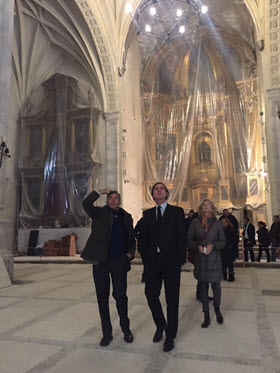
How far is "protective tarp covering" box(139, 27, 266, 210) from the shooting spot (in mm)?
15836

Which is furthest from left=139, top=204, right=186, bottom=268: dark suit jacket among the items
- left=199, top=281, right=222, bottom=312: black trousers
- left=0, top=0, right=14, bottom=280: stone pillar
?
left=0, top=0, right=14, bottom=280: stone pillar

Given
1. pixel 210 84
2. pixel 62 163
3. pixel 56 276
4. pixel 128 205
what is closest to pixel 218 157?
pixel 210 84

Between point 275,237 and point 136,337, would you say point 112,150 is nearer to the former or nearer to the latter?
point 275,237

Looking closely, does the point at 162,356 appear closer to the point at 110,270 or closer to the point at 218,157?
the point at 110,270

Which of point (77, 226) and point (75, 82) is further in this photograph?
point (75, 82)

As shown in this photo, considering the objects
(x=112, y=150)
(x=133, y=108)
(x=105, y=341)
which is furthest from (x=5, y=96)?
(x=133, y=108)

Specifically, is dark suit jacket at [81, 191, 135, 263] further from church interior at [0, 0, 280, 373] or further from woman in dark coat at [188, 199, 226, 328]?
church interior at [0, 0, 280, 373]

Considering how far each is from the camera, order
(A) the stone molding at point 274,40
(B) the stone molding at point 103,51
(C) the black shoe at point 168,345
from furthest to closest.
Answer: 1. (B) the stone molding at point 103,51
2. (A) the stone molding at point 274,40
3. (C) the black shoe at point 168,345

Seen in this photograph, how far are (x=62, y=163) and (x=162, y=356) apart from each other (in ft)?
43.0

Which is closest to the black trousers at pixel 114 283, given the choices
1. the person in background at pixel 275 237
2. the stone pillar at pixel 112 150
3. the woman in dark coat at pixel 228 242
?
the woman in dark coat at pixel 228 242

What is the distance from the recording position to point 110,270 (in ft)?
9.20

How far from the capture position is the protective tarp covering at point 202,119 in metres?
15.8

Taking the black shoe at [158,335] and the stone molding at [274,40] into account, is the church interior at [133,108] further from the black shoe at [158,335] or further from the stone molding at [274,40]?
the black shoe at [158,335]

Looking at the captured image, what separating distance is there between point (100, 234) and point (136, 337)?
102cm
